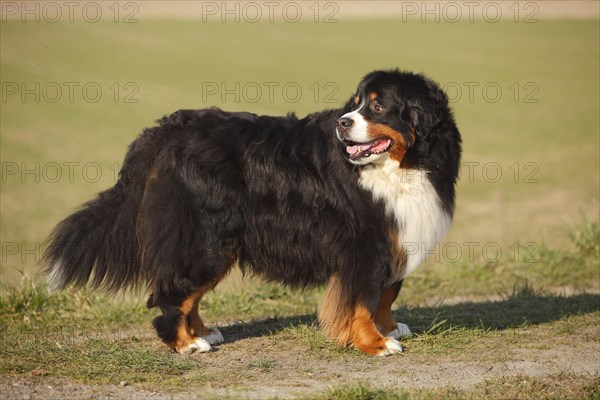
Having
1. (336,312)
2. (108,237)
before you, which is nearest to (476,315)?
(336,312)

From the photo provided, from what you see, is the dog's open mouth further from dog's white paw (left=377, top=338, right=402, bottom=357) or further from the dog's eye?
dog's white paw (left=377, top=338, right=402, bottom=357)

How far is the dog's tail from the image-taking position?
255 inches

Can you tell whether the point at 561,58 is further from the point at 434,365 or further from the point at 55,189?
the point at 434,365

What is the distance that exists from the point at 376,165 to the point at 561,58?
35.2 metres

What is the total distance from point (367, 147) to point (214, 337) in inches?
85.3

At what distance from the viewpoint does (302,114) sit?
28.3 m

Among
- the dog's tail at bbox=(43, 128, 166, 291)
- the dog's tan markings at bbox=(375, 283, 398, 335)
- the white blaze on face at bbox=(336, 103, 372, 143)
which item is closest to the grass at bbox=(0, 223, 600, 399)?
the dog's tan markings at bbox=(375, 283, 398, 335)

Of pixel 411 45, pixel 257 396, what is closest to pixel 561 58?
pixel 411 45

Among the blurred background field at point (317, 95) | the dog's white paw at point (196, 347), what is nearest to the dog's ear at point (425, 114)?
the dog's white paw at point (196, 347)

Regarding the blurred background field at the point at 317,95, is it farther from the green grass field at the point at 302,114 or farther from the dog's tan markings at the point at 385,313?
the dog's tan markings at the point at 385,313

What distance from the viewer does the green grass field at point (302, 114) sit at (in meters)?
6.55

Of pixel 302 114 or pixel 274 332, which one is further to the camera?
pixel 302 114

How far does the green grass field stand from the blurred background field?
0.10 meters

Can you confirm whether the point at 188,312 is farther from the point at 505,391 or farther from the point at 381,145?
the point at 505,391
